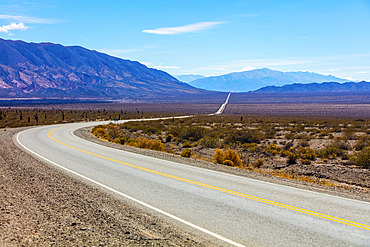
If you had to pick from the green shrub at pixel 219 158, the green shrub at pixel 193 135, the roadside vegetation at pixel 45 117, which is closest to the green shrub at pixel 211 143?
the green shrub at pixel 193 135

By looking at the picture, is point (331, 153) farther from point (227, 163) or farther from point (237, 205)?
point (237, 205)

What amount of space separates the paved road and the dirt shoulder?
2.01 feet

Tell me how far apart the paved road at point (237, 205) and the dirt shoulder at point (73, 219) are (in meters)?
0.61

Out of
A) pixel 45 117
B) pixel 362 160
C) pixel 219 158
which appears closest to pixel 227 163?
pixel 219 158

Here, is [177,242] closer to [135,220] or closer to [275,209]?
[135,220]

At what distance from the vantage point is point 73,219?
7.33m

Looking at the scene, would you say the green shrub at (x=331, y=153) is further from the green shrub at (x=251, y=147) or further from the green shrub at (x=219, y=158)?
the green shrub at (x=219, y=158)

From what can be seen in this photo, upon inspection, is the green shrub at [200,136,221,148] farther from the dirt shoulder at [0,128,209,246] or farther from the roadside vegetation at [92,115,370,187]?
the dirt shoulder at [0,128,209,246]

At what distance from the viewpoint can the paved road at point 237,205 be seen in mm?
6379

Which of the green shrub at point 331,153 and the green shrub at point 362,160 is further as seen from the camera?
the green shrub at point 331,153

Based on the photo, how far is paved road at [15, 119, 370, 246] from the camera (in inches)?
251

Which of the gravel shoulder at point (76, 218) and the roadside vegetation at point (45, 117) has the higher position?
the gravel shoulder at point (76, 218)

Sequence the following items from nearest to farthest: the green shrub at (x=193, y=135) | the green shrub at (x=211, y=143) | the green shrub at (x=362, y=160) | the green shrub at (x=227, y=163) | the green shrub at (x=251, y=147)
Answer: the green shrub at (x=362, y=160)
the green shrub at (x=227, y=163)
the green shrub at (x=251, y=147)
the green shrub at (x=211, y=143)
the green shrub at (x=193, y=135)

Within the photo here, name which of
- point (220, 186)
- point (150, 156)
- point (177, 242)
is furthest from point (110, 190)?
point (150, 156)
